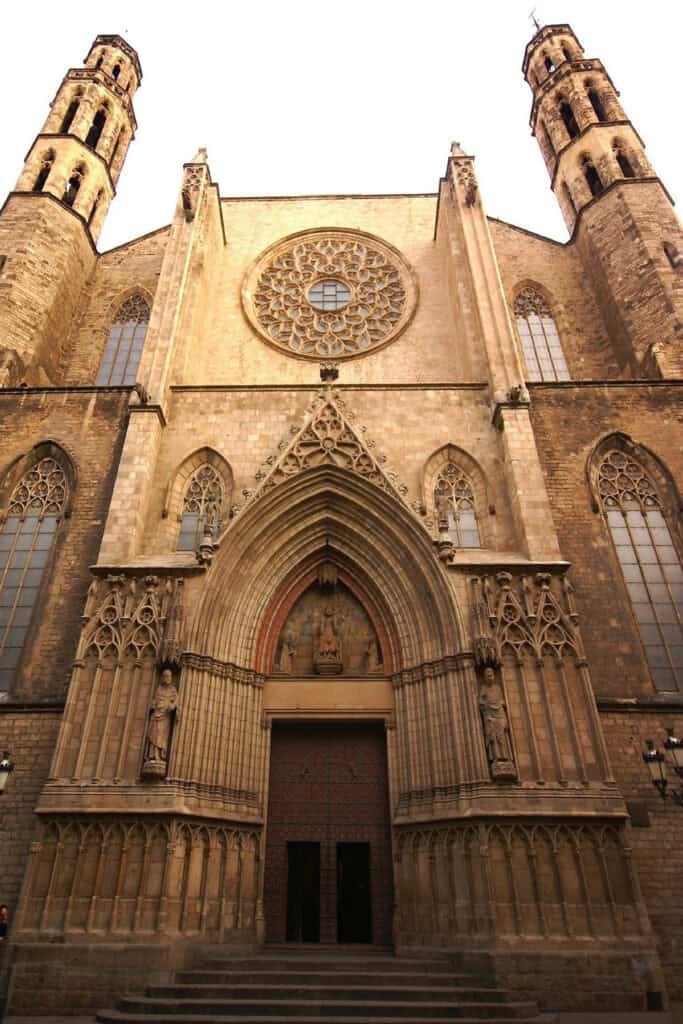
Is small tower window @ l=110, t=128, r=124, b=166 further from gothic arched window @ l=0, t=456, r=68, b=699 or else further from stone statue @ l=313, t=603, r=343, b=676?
stone statue @ l=313, t=603, r=343, b=676

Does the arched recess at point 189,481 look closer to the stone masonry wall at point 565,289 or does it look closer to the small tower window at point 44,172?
the stone masonry wall at point 565,289

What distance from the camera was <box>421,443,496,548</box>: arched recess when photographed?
12.0 meters

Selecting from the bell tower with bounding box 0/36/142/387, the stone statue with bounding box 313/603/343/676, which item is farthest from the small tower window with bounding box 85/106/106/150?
the stone statue with bounding box 313/603/343/676

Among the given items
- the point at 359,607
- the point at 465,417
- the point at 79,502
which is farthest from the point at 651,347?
the point at 79,502

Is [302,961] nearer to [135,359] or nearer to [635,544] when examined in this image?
[635,544]

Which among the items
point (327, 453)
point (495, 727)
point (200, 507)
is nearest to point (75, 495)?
point (200, 507)

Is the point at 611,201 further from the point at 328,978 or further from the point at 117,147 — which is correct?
the point at 328,978

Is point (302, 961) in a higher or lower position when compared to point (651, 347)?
lower

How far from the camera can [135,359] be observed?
1758 centimetres

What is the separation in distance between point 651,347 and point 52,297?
50.9 ft

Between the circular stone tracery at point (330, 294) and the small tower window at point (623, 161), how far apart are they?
24.6ft

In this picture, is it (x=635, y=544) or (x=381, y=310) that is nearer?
(x=635, y=544)

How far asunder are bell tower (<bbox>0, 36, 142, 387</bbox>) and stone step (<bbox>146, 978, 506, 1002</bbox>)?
1280 cm

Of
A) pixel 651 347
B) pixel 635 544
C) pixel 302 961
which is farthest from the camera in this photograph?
pixel 651 347
